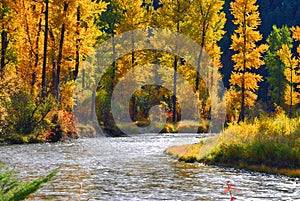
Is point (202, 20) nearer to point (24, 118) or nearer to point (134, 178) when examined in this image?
point (24, 118)

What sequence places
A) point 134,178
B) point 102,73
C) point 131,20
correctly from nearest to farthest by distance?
point 134,178, point 131,20, point 102,73

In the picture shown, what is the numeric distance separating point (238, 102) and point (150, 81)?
14.0 meters

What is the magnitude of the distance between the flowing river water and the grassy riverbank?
34.4 inches

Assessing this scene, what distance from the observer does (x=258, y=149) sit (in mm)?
20344

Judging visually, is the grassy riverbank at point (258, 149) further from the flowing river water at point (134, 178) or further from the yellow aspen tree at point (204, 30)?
the yellow aspen tree at point (204, 30)

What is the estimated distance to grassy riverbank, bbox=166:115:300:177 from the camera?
19403 millimetres

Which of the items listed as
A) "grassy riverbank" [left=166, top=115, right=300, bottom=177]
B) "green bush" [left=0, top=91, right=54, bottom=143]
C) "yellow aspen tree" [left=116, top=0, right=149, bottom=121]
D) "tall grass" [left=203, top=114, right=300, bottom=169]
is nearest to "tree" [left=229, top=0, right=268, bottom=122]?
"yellow aspen tree" [left=116, top=0, right=149, bottom=121]

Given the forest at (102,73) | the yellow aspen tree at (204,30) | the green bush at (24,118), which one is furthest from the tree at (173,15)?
the green bush at (24,118)

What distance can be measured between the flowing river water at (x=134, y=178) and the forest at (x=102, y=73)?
18.9 feet

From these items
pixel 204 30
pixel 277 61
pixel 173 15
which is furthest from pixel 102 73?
pixel 277 61

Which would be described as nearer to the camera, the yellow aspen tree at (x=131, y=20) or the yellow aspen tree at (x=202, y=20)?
the yellow aspen tree at (x=131, y=20)

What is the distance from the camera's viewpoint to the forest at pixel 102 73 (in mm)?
32000

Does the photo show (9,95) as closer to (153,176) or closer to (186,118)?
(153,176)

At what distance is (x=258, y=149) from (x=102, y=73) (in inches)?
1323
